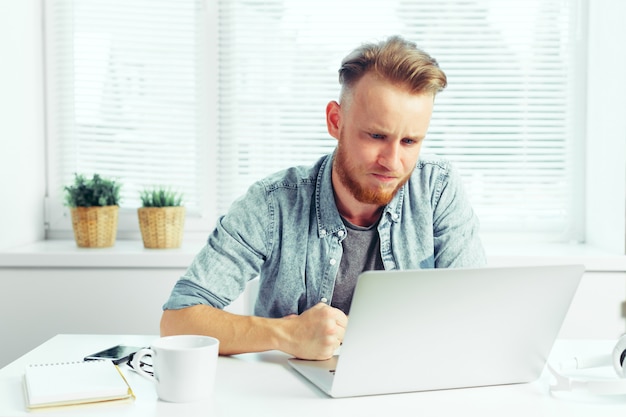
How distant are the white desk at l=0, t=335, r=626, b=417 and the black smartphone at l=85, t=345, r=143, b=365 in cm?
8

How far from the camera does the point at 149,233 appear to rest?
262cm

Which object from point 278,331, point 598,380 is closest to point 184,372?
point 278,331

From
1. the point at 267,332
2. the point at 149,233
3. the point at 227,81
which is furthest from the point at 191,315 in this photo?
the point at 227,81

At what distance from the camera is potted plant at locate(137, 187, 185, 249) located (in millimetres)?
2625

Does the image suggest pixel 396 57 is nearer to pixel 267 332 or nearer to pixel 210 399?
pixel 267 332

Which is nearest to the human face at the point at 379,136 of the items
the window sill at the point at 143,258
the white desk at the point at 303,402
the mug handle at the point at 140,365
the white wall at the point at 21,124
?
the white desk at the point at 303,402

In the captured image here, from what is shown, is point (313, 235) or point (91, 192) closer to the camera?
point (313, 235)

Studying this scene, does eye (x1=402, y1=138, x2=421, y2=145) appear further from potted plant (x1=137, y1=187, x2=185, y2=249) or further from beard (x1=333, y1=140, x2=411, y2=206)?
potted plant (x1=137, y1=187, x2=185, y2=249)

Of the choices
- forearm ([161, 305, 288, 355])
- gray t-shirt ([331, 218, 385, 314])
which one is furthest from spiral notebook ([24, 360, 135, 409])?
gray t-shirt ([331, 218, 385, 314])

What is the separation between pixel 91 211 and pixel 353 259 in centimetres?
122

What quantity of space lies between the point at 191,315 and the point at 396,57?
2.37ft

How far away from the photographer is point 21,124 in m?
2.66

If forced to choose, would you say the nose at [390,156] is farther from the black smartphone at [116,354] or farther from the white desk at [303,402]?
the black smartphone at [116,354]

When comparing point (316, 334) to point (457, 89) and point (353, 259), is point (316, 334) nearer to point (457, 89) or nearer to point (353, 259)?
point (353, 259)
